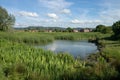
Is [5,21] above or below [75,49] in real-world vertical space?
above

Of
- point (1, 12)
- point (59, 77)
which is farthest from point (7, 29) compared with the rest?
point (59, 77)

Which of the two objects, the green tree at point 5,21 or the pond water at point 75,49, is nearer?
the pond water at point 75,49

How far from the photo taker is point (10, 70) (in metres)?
12.9

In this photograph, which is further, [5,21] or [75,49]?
[5,21]

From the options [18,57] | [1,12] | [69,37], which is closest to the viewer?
[18,57]

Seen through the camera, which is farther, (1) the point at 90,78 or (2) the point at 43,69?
(2) the point at 43,69

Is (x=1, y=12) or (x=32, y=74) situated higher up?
(x=1, y=12)

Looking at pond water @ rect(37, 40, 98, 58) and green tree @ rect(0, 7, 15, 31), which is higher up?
green tree @ rect(0, 7, 15, 31)

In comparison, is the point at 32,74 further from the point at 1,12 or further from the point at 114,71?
the point at 1,12

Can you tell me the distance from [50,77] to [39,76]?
65 centimetres

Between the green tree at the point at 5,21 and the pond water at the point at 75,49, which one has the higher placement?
the green tree at the point at 5,21

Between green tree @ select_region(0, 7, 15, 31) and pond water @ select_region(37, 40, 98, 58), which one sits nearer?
pond water @ select_region(37, 40, 98, 58)

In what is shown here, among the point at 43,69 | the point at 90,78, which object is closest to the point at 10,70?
the point at 43,69

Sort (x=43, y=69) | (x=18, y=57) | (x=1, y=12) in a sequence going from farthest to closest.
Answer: (x=1, y=12)
(x=18, y=57)
(x=43, y=69)
